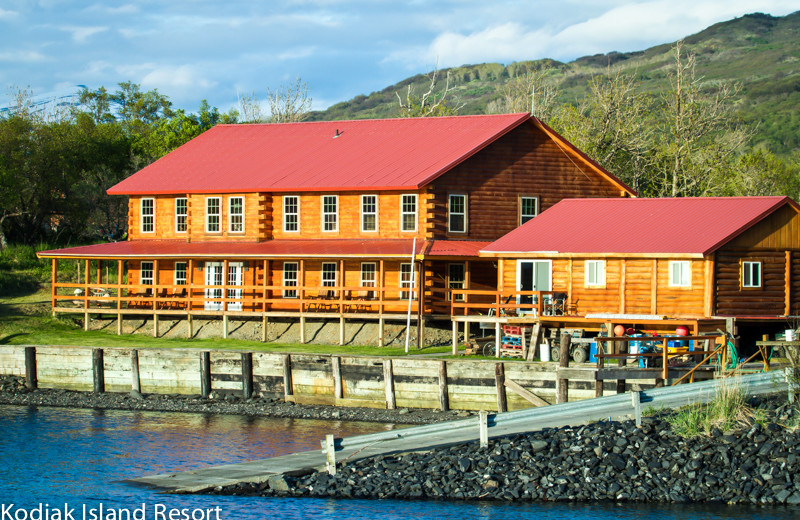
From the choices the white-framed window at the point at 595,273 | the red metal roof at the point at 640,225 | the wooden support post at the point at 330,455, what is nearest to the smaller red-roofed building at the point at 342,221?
the red metal roof at the point at 640,225

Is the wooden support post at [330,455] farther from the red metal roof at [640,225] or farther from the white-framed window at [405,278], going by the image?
the white-framed window at [405,278]

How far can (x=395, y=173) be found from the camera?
40.8 metres

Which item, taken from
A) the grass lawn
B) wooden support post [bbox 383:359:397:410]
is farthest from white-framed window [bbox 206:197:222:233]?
wooden support post [bbox 383:359:397:410]

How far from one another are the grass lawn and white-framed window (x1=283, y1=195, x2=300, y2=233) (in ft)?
20.1

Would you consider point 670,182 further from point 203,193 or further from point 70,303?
point 70,303

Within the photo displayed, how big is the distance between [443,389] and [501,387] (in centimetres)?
192

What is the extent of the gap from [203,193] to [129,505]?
25.9 metres

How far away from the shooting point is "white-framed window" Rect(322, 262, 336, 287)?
4078 centimetres

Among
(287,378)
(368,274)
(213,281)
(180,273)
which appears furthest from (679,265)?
(180,273)

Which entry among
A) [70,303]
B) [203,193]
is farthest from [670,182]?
[70,303]

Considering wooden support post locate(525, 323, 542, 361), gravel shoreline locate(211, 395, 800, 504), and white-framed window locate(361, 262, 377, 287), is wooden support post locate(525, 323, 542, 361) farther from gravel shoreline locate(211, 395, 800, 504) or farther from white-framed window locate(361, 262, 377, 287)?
white-framed window locate(361, 262, 377, 287)

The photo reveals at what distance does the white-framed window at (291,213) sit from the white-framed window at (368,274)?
404cm

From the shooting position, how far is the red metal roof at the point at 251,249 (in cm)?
3816

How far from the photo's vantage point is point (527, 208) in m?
41.7
